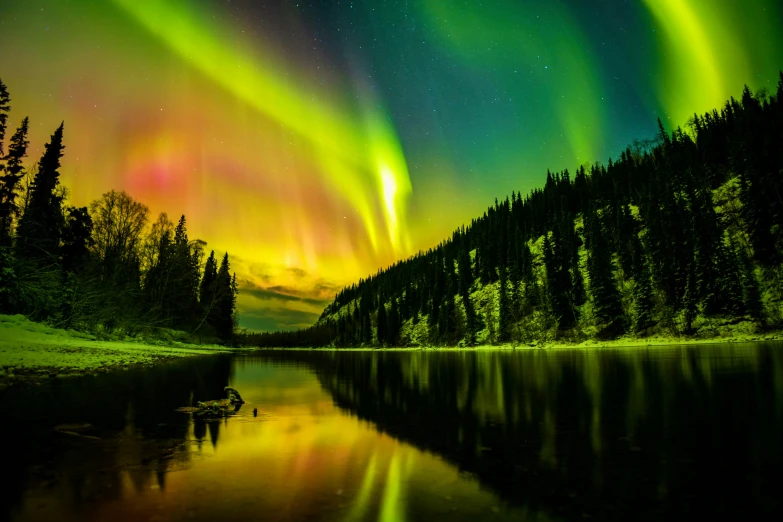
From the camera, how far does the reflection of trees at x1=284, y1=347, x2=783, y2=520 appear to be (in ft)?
20.2

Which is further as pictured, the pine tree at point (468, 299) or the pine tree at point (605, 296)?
the pine tree at point (468, 299)

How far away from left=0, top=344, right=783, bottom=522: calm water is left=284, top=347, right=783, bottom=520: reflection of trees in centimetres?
5

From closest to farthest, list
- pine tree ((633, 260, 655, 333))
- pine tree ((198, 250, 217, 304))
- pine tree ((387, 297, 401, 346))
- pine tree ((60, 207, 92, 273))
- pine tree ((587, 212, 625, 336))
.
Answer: pine tree ((60, 207, 92, 273))
pine tree ((633, 260, 655, 333))
pine tree ((587, 212, 625, 336))
pine tree ((198, 250, 217, 304))
pine tree ((387, 297, 401, 346))

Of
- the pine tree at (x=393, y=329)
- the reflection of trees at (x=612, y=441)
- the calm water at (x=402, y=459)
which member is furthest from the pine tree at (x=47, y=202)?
the pine tree at (x=393, y=329)

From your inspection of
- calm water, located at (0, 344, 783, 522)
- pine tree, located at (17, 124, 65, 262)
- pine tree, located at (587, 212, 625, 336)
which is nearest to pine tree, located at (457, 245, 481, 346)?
pine tree, located at (587, 212, 625, 336)

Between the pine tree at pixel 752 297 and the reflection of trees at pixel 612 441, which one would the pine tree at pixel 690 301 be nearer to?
the pine tree at pixel 752 297

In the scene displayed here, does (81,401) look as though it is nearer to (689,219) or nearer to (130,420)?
(130,420)

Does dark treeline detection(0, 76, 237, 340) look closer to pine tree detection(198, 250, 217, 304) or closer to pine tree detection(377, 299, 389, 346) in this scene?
pine tree detection(198, 250, 217, 304)

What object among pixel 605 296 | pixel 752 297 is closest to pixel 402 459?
pixel 752 297

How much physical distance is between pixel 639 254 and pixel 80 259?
11691 centimetres

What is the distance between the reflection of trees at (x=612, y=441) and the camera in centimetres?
615

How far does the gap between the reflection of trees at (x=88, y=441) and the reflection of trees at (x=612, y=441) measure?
19.4 ft

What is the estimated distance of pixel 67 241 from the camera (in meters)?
53.5

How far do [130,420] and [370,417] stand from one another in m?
7.41
